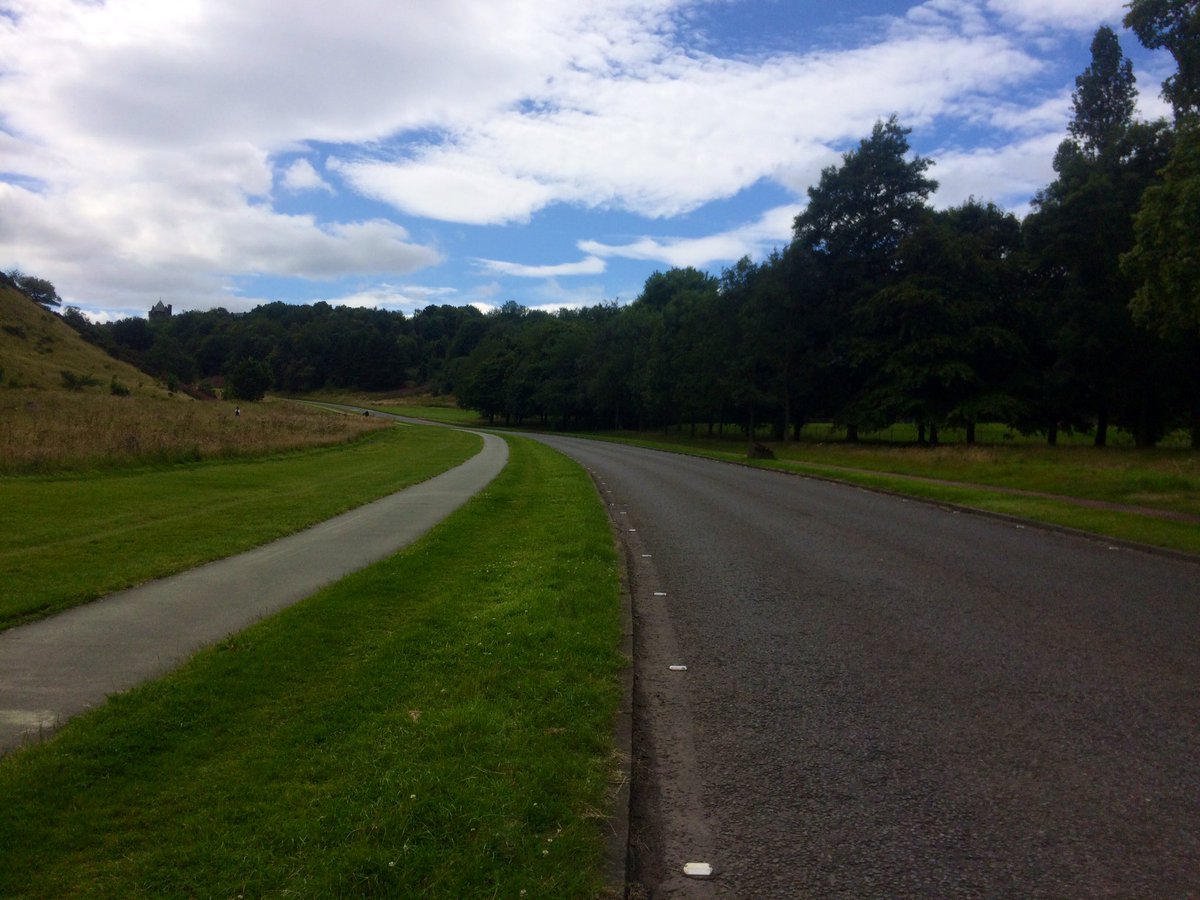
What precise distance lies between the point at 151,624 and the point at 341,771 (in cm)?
417

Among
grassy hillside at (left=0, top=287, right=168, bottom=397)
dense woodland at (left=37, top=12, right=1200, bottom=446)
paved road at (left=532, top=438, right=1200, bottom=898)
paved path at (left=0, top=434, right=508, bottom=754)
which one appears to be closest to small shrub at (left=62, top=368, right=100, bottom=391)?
grassy hillside at (left=0, top=287, right=168, bottom=397)

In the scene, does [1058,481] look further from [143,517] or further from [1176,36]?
[143,517]

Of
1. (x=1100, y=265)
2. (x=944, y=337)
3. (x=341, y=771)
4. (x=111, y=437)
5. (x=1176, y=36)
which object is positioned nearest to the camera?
(x=341, y=771)

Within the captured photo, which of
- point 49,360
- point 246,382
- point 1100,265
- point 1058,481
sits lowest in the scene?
point 1058,481

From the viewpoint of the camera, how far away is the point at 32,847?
3551 millimetres

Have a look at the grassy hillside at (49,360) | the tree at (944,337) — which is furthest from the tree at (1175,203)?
the grassy hillside at (49,360)

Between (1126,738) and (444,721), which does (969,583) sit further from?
(444,721)

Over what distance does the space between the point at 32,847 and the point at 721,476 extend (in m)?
26.1

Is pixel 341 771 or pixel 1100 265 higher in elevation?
pixel 1100 265

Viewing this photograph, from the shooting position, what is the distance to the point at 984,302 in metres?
45.9

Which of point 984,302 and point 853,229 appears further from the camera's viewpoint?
point 853,229

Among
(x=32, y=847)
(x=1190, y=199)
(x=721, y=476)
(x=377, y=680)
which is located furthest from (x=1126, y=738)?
(x=721, y=476)

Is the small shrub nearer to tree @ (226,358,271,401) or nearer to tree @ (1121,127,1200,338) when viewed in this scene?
tree @ (226,358,271,401)

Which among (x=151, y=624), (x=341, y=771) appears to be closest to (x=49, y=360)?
(x=151, y=624)
